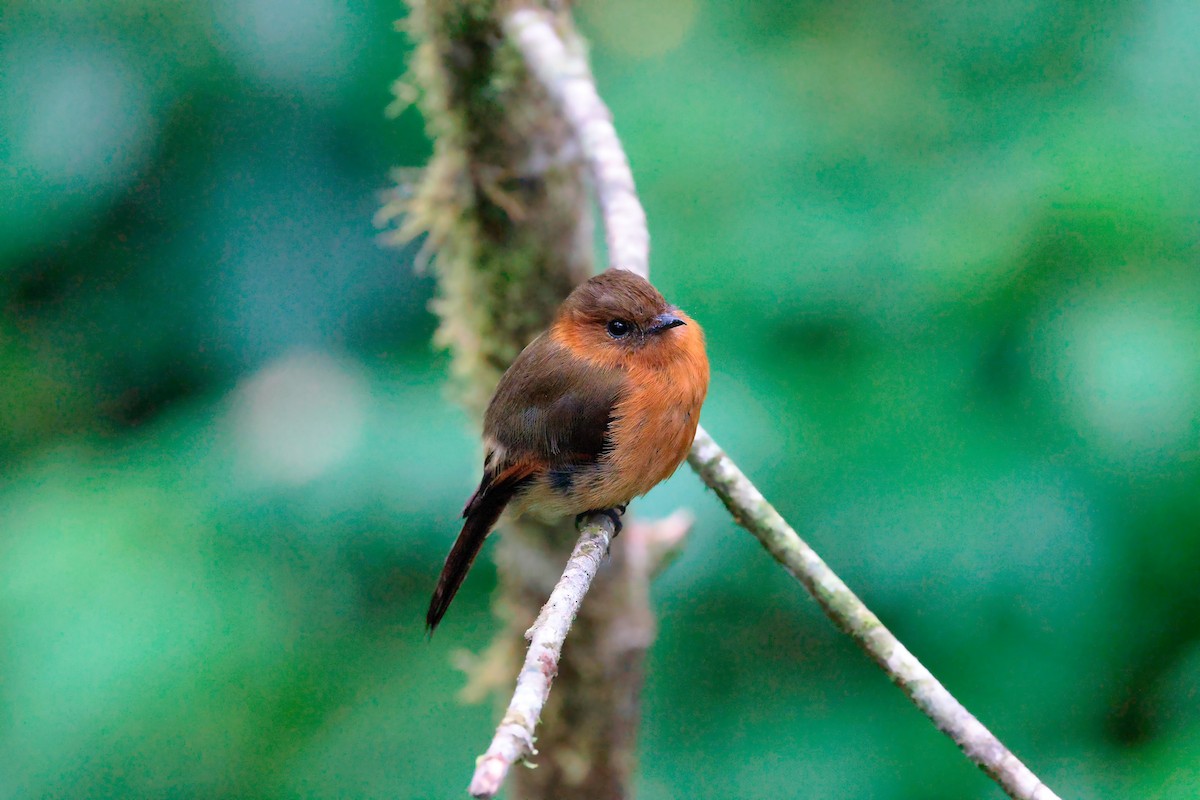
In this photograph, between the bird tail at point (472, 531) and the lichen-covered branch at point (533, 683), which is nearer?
the lichen-covered branch at point (533, 683)

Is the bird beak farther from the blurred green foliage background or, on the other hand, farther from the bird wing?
the blurred green foliage background

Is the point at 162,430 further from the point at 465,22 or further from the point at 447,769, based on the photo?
the point at 465,22

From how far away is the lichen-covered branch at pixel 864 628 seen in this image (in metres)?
1.40

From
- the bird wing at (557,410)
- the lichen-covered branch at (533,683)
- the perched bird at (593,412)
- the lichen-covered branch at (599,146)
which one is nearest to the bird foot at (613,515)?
the perched bird at (593,412)

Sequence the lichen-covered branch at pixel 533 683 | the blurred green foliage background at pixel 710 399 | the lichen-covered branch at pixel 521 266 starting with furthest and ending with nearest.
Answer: the blurred green foliage background at pixel 710 399 < the lichen-covered branch at pixel 521 266 < the lichen-covered branch at pixel 533 683

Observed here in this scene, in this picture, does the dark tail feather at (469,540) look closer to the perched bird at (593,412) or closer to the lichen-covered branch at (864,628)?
the perched bird at (593,412)

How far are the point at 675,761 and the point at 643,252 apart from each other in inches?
67.3

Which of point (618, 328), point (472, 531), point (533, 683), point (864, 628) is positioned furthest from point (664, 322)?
point (533, 683)

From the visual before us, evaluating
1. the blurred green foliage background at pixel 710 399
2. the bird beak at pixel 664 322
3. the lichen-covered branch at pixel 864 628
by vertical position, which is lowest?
the blurred green foliage background at pixel 710 399

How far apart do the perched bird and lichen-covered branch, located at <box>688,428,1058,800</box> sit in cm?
14

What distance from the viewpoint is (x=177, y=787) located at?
3.05 m

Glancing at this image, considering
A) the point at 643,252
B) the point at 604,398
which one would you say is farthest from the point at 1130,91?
the point at 604,398

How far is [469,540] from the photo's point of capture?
224cm

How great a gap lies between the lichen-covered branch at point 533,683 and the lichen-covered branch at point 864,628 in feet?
1.06
